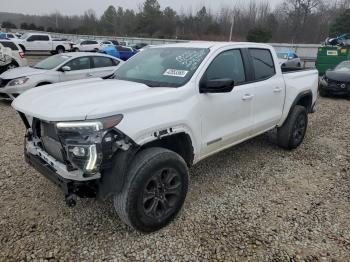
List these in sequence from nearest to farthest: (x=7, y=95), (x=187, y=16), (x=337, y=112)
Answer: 1. (x=7, y=95)
2. (x=337, y=112)
3. (x=187, y=16)

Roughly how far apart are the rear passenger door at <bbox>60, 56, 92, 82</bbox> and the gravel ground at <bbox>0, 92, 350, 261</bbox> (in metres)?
4.01

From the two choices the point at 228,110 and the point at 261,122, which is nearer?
the point at 228,110

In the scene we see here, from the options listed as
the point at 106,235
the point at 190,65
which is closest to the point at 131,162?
the point at 106,235

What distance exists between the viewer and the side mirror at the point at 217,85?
3.24m

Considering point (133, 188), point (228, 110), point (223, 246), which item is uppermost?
point (228, 110)

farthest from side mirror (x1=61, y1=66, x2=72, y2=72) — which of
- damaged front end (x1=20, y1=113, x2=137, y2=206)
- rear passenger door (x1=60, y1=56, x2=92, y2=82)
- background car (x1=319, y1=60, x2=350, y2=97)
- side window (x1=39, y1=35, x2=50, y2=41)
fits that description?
side window (x1=39, y1=35, x2=50, y2=41)

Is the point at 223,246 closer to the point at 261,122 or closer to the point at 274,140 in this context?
the point at 261,122

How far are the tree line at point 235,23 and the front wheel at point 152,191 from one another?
4205 centimetres

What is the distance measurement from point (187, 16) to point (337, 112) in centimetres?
6971

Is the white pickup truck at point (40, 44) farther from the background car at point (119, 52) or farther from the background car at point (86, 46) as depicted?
the background car at point (119, 52)

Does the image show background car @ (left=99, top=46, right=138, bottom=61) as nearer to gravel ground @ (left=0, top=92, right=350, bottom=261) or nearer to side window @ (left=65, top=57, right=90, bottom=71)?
side window @ (left=65, top=57, right=90, bottom=71)

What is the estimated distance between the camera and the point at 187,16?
73.6 metres

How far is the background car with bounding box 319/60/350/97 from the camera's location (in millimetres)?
11000

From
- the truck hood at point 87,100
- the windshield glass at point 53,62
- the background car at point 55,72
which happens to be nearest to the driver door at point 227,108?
the truck hood at point 87,100
